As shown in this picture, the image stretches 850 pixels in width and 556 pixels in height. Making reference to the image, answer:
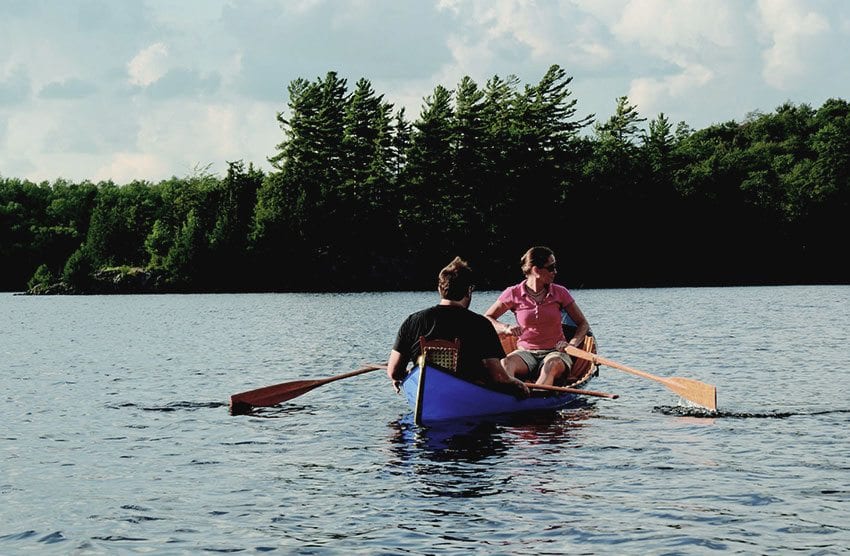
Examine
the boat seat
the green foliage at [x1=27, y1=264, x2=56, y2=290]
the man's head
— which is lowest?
the boat seat

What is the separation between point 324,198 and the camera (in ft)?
290

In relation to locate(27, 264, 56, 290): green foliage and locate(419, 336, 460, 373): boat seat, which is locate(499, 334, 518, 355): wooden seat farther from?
locate(27, 264, 56, 290): green foliage

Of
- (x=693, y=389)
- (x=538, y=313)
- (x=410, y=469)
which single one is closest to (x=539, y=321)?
(x=538, y=313)

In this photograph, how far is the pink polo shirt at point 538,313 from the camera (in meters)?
15.5

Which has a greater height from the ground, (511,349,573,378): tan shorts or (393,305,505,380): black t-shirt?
(393,305,505,380): black t-shirt

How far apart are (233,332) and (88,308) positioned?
30.7m

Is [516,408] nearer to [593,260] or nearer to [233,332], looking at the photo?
[233,332]

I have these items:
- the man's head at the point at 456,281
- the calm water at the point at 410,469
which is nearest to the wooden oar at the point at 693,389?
the calm water at the point at 410,469

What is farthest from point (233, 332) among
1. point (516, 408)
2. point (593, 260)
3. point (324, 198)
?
point (593, 260)

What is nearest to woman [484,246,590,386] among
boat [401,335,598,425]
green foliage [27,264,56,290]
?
boat [401,335,598,425]

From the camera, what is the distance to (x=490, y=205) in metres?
88.2

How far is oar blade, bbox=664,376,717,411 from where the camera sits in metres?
15.2

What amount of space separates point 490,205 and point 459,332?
2976 inches

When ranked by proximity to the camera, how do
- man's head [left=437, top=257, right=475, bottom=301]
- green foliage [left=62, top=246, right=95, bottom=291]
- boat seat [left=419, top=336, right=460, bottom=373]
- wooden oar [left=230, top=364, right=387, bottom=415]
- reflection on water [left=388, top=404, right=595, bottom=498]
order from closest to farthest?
reflection on water [left=388, top=404, right=595, bottom=498] < man's head [left=437, top=257, right=475, bottom=301] < boat seat [left=419, top=336, right=460, bottom=373] < wooden oar [left=230, top=364, right=387, bottom=415] < green foliage [left=62, top=246, right=95, bottom=291]
